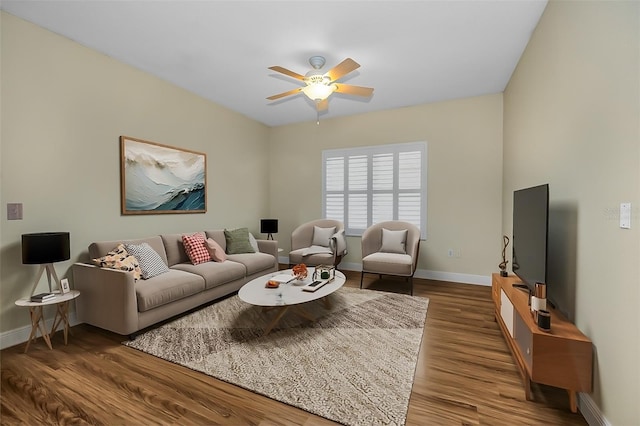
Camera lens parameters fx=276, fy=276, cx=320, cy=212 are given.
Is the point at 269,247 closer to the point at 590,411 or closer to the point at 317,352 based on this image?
the point at 317,352

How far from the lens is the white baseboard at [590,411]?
1.46 m

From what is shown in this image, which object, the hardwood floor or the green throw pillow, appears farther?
the green throw pillow

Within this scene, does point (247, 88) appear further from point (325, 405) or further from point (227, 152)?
point (325, 405)

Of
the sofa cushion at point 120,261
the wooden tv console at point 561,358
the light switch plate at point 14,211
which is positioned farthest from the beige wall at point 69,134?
the wooden tv console at point 561,358

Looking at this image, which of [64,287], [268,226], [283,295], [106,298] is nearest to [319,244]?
[268,226]

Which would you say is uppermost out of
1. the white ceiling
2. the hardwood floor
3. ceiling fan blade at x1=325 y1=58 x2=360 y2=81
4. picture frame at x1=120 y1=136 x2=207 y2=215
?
the white ceiling

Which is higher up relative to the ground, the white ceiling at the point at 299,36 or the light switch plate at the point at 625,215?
the white ceiling at the point at 299,36

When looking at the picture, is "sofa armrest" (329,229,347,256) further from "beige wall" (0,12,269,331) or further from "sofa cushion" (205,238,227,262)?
"beige wall" (0,12,269,331)

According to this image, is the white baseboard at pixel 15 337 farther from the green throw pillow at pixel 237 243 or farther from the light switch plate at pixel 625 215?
the light switch plate at pixel 625 215

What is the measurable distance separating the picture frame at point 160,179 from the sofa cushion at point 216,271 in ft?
2.94

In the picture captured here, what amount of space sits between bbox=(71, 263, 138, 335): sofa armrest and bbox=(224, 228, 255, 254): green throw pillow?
1.76 meters

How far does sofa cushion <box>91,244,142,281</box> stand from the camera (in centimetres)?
266

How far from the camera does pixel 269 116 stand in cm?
518

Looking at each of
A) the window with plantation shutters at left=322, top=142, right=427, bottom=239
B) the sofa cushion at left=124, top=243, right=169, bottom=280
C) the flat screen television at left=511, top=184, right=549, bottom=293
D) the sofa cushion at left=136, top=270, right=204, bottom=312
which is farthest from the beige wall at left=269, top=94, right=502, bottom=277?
the sofa cushion at left=124, top=243, right=169, bottom=280
